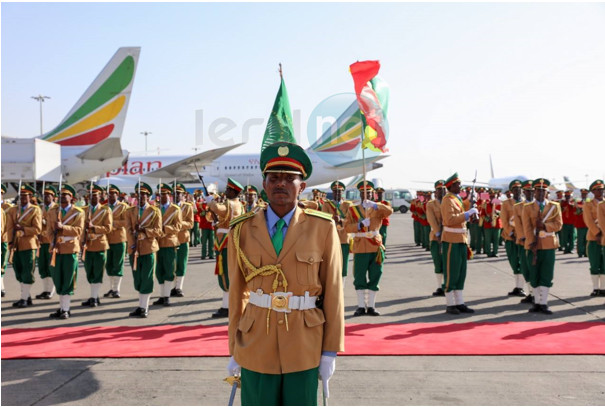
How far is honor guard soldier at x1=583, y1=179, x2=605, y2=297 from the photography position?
31.1 feet

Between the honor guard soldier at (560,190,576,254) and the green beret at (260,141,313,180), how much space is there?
1549 centimetres

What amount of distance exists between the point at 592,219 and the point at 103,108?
21.0m

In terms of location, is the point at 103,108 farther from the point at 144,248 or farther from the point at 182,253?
the point at 144,248

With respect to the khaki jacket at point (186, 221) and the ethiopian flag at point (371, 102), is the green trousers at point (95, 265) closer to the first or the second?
the khaki jacket at point (186, 221)

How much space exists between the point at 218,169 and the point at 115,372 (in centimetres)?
3290

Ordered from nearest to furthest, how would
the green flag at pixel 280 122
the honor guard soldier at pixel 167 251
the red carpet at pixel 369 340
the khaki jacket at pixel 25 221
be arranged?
1. the green flag at pixel 280 122
2. the red carpet at pixel 369 340
3. the khaki jacket at pixel 25 221
4. the honor guard soldier at pixel 167 251

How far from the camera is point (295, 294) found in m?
2.82

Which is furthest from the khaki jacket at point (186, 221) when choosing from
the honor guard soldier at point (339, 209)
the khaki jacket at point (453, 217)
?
the khaki jacket at point (453, 217)

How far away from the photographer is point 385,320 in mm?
7480

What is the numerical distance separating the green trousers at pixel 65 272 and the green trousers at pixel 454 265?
5.51m

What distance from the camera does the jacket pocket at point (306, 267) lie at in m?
2.78

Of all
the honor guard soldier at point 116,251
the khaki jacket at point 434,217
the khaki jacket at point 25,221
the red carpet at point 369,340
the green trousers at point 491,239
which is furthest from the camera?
the green trousers at point 491,239

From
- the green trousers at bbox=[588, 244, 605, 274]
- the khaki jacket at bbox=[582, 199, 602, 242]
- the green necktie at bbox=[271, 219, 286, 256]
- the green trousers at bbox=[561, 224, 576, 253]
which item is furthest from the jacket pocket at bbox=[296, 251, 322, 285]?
the green trousers at bbox=[561, 224, 576, 253]

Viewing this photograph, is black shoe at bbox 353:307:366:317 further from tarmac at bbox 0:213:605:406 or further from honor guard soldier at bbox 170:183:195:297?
honor guard soldier at bbox 170:183:195:297
